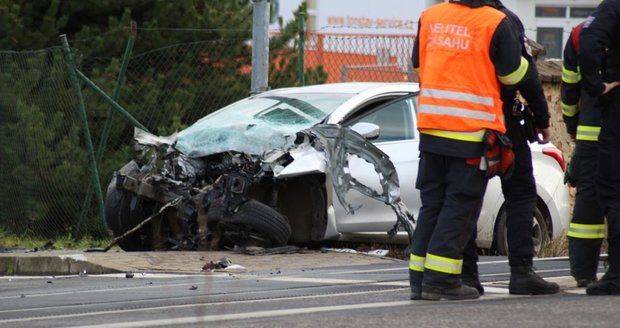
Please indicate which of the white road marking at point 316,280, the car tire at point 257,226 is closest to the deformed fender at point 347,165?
the car tire at point 257,226

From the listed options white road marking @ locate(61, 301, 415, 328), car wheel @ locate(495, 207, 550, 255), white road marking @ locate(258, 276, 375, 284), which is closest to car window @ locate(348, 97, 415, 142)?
car wheel @ locate(495, 207, 550, 255)

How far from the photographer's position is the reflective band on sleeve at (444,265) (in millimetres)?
7129

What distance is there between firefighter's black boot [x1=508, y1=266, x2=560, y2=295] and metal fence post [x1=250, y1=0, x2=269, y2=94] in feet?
21.5

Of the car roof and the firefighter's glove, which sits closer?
the firefighter's glove

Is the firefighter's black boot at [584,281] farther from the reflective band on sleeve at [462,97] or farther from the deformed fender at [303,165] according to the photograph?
the deformed fender at [303,165]

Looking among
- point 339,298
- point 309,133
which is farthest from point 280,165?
point 339,298

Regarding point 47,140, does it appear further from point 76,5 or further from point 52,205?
point 76,5

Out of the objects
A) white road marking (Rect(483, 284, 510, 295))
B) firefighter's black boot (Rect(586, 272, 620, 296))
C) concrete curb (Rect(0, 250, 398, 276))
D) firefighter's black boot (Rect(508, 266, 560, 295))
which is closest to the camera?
firefighter's black boot (Rect(586, 272, 620, 296))

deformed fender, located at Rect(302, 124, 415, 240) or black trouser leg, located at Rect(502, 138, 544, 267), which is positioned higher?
black trouser leg, located at Rect(502, 138, 544, 267)

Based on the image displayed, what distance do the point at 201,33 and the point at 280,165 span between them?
7382 millimetres

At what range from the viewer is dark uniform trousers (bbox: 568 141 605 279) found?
25.4ft

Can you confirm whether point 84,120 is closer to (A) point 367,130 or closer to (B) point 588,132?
(A) point 367,130

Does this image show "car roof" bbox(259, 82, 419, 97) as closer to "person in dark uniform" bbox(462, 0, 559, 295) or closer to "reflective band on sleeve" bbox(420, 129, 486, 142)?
"person in dark uniform" bbox(462, 0, 559, 295)

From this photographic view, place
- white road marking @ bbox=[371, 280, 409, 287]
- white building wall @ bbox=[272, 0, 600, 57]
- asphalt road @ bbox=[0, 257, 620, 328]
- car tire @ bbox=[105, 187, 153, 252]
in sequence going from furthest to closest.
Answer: white building wall @ bbox=[272, 0, 600, 57]
car tire @ bbox=[105, 187, 153, 252]
white road marking @ bbox=[371, 280, 409, 287]
asphalt road @ bbox=[0, 257, 620, 328]
